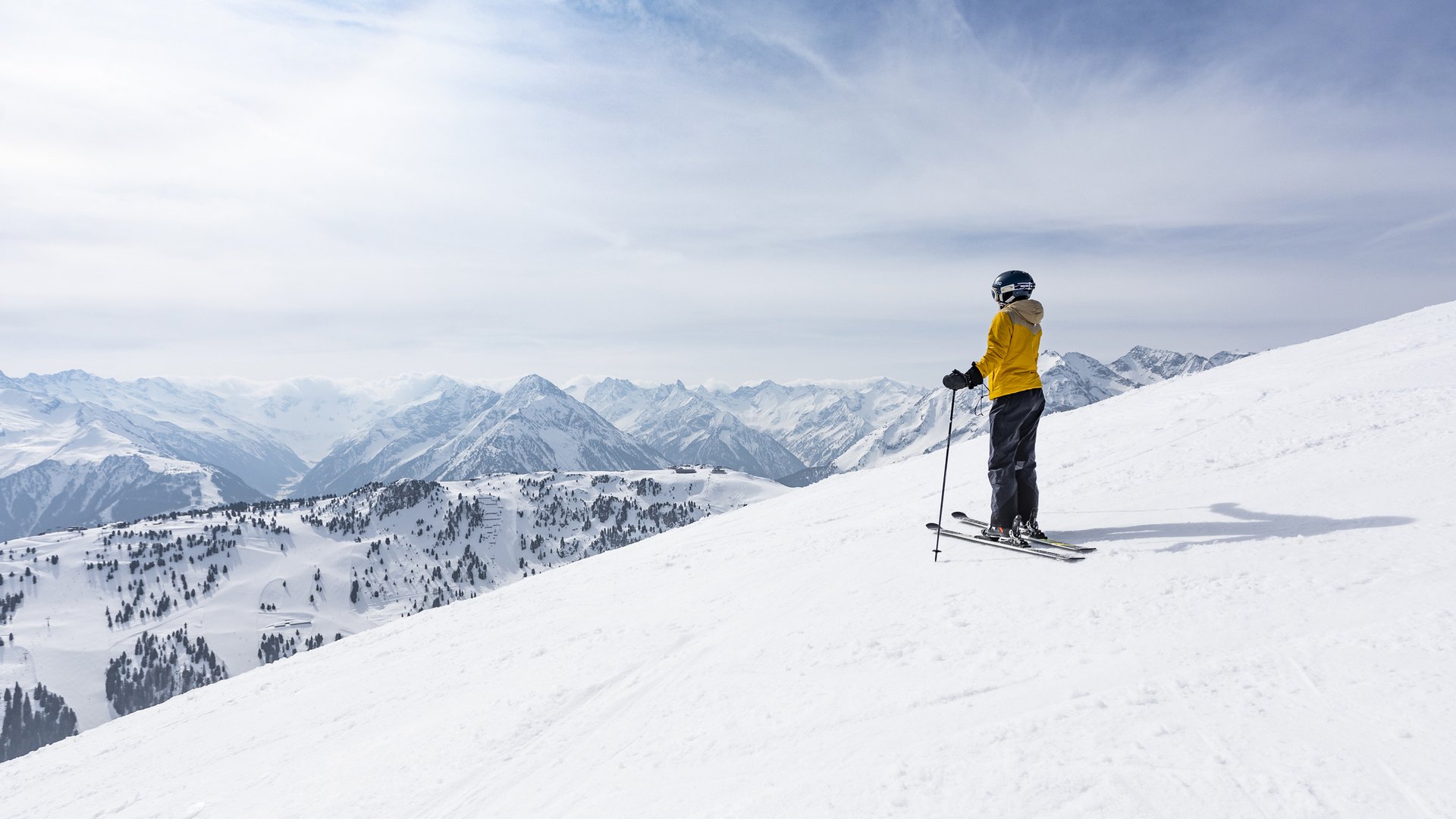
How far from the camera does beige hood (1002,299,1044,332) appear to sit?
805cm

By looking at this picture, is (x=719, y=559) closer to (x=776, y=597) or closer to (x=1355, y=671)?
(x=776, y=597)

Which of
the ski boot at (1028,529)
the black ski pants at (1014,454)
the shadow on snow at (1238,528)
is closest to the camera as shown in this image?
the shadow on snow at (1238,528)

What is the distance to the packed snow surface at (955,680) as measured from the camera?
3420 mm

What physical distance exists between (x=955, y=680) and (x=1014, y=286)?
5.44m

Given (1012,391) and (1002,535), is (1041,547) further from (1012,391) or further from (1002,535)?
(1012,391)

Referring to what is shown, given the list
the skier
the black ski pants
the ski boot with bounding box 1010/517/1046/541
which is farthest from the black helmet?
the ski boot with bounding box 1010/517/1046/541

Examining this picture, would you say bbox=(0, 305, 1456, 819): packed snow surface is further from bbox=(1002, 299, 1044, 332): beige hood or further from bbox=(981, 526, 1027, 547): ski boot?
bbox=(1002, 299, 1044, 332): beige hood

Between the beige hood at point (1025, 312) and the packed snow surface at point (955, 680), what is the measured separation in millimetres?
2687

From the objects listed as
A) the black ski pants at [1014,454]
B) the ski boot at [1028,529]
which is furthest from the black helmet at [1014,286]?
the ski boot at [1028,529]

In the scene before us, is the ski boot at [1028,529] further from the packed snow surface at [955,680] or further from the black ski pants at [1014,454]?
the packed snow surface at [955,680]

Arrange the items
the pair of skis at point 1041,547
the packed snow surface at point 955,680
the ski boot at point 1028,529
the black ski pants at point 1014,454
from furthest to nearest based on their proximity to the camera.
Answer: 1. the black ski pants at point 1014,454
2. the ski boot at point 1028,529
3. the pair of skis at point 1041,547
4. the packed snow surface at point 955,680

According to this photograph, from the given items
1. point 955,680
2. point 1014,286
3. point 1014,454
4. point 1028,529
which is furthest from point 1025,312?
point 955,680

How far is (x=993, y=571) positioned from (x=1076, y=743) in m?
3.21

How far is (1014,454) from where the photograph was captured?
26.9ft
